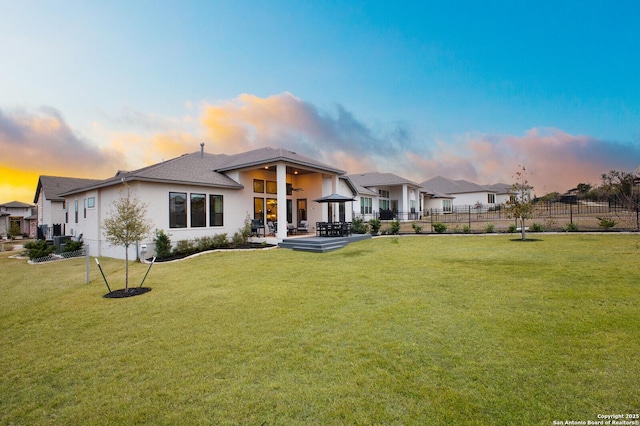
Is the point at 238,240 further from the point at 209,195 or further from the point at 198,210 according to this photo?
the point at 209,195

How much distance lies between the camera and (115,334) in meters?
4.54

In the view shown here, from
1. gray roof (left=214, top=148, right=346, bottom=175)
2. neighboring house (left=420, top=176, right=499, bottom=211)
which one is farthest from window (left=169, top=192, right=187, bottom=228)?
neighboring house (left=420, top=176, right=499, bottom=211)

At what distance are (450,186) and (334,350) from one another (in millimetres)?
50780

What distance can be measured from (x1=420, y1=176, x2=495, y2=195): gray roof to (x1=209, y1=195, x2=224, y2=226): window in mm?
37835

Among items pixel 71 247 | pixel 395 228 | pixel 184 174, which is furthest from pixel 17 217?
pixel 395 228

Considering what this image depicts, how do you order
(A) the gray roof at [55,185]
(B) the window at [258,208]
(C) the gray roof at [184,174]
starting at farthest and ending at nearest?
(A) the gray roof at [55,185] → (B) the window at [258,208] → (C) the gray roof at [184,174]

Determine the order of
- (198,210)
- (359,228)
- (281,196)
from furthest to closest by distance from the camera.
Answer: (359,228) → (281,196) → (198,210)

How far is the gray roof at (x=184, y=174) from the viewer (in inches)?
519

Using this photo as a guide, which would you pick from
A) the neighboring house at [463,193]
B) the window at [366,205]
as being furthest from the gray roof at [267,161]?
the neighboring house at [463,193]

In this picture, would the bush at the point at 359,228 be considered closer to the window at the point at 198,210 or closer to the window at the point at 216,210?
the window at the point at 216,210

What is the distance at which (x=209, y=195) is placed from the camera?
15203mm

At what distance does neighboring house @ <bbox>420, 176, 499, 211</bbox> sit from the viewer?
152ft

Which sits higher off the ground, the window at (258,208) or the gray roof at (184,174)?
the gray roof at (184,174)

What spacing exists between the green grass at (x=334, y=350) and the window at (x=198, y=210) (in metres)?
7.14
